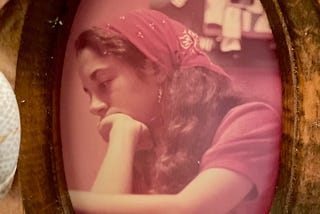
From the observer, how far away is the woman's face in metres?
0.89

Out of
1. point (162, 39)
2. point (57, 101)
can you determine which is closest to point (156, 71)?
point (162, 39)

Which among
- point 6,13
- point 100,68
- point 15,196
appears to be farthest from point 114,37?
point 15,196

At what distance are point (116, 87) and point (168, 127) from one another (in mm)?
90

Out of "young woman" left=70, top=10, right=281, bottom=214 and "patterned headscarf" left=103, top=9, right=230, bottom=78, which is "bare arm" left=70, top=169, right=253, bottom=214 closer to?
"young woman" left=70, top=10, right=281, bottom=214

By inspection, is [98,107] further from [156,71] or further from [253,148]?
[253,148]

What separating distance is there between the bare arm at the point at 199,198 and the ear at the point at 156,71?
14 centimetres

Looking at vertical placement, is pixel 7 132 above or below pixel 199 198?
above

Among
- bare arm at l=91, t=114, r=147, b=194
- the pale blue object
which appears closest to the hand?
bare arm at l=91, t=114, r=147, b=194

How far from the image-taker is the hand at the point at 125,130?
89 centimetres

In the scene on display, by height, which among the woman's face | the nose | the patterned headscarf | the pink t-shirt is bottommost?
the pink t-shirt

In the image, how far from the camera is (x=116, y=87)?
0.90 m

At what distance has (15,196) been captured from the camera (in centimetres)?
90

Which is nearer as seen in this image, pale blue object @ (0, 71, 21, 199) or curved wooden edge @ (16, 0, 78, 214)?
pale blue object @ (0, 71, 21, 199)

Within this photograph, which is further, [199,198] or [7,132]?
[199,198]
